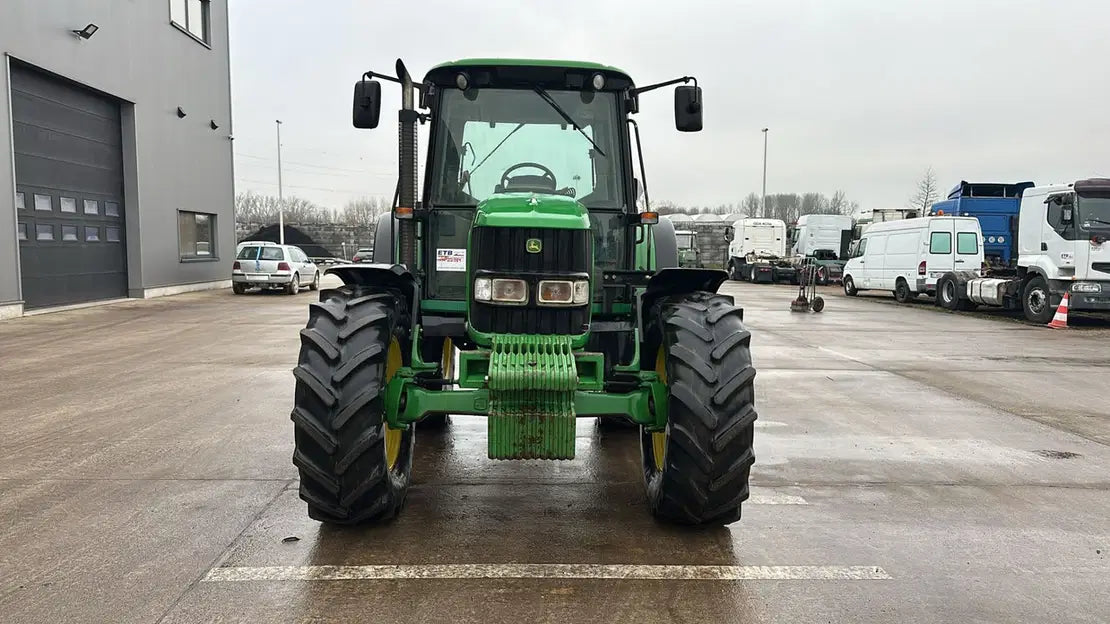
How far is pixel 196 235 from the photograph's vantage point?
22.9 metres

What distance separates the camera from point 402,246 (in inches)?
184

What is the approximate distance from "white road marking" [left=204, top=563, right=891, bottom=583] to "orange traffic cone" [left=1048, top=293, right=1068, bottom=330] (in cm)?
1430

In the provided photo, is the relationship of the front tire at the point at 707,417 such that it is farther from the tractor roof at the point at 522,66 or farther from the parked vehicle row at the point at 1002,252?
the parked vehicle row at the point at 1002,252

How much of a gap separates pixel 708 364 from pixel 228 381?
6.51 metres

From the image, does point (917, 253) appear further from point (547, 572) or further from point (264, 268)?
point (547, 572)

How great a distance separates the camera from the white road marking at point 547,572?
344 cm

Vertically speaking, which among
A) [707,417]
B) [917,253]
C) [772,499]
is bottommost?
[772,499]

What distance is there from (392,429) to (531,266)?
3.88ft

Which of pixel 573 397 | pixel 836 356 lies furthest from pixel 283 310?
pixel 573 397

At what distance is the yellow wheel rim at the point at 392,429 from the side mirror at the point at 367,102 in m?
1.54

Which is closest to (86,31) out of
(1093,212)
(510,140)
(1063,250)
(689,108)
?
(510,140)

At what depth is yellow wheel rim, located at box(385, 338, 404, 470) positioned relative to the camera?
389cm

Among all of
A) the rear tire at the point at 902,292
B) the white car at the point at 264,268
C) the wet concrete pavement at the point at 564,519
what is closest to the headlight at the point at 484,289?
the wet concrete pavement at the point at 564,519

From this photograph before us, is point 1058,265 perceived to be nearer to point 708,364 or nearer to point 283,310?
point 708,364
